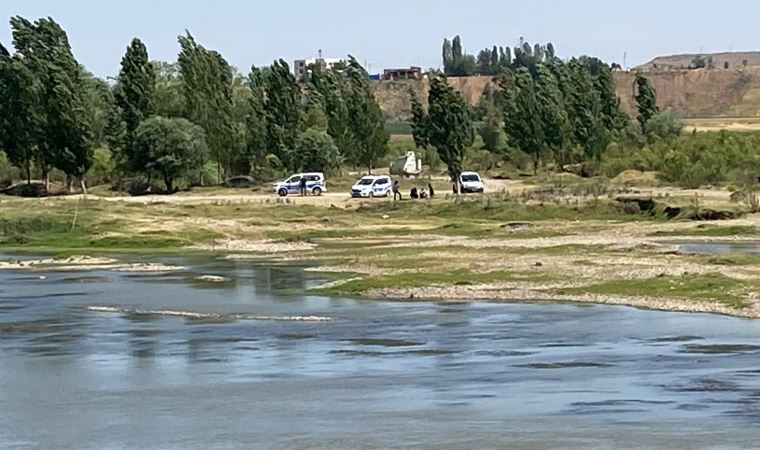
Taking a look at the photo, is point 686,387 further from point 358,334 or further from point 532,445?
point 358,334

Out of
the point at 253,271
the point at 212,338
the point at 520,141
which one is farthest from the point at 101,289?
the point at 520,141

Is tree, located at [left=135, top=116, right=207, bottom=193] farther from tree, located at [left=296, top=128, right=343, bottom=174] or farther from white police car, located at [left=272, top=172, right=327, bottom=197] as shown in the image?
tree, located at [left=296, top=128, right=343, bottom=174]

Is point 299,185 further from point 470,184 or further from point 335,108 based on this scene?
point 335,108

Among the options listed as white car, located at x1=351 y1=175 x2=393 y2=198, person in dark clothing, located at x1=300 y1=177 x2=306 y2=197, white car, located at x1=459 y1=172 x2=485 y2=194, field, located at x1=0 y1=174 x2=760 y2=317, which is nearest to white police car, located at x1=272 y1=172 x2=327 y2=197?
person in dark clothing, located at x1=300 y1=177 x2=306 y2=197

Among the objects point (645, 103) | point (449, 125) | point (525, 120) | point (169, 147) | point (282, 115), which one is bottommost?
point (169, 147)

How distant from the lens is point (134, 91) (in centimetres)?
10144

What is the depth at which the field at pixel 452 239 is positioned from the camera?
Answer: 40781 mm

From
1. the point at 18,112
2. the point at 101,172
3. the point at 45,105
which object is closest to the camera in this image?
the point at 45,105

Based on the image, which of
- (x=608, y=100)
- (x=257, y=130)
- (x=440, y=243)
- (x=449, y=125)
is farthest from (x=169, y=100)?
(x=440, y=243)

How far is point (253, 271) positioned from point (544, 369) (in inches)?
1042

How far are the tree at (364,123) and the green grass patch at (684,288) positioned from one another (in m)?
73.4

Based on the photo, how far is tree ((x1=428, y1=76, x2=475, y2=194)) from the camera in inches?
3895

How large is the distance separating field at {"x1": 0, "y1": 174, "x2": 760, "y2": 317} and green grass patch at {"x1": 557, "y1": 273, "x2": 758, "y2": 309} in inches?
2.1

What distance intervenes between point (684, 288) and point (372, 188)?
53.2 metres
